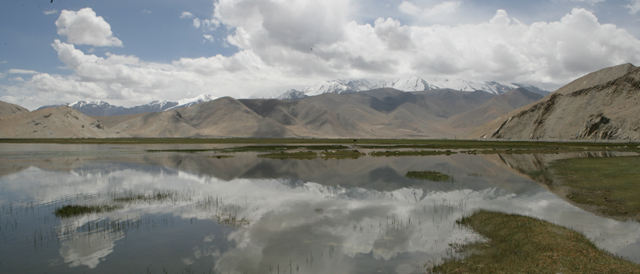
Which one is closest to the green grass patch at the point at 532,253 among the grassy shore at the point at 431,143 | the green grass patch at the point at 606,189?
the green grass patch at the point at 606,189

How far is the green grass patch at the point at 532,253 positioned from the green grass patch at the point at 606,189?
668 centimetres

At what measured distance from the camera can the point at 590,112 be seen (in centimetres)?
11619

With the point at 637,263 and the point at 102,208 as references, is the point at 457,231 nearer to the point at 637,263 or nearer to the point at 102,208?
the point at 637,263

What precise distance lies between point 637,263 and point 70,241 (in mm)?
21415

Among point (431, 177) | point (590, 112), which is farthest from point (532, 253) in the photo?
point (590, 112)

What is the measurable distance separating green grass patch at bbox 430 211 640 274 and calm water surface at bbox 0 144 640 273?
0.90 metres

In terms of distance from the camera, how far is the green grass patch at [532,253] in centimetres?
1105

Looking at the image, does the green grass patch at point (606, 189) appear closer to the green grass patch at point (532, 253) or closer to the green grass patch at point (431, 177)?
the green grass patch at point (532, 253)

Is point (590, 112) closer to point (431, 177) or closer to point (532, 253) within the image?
A: point (431, 177)

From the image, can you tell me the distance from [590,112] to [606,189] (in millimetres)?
115886

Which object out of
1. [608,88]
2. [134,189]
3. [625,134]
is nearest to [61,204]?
[134,189]

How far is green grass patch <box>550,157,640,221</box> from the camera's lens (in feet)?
62.9

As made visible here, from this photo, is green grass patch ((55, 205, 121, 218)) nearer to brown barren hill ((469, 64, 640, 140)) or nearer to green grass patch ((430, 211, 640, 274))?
green grass patch ((430, 211, 640, 274))

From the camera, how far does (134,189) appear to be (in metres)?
27.5
